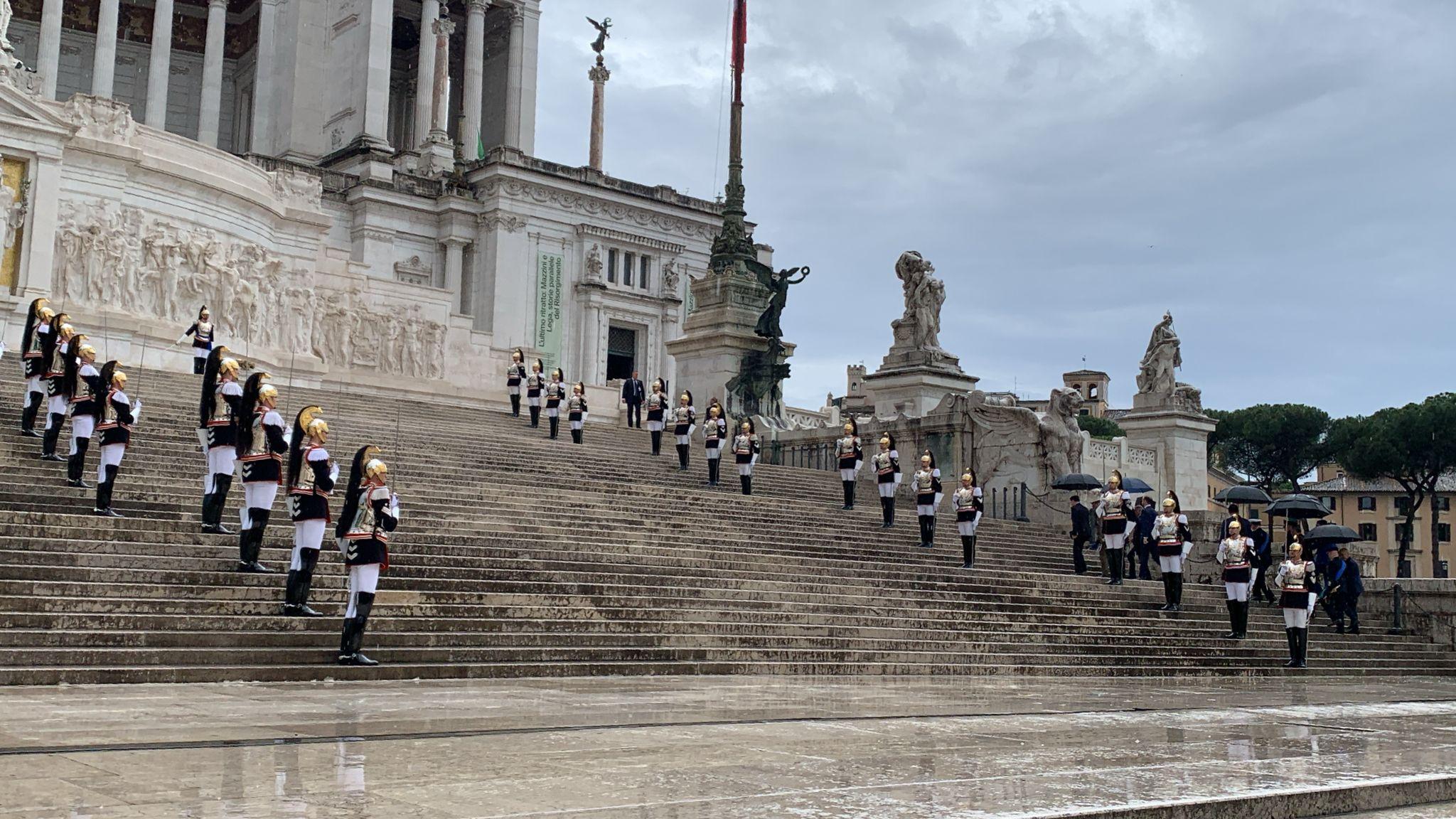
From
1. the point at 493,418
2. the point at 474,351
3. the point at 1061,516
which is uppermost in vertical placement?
the point at 474,351

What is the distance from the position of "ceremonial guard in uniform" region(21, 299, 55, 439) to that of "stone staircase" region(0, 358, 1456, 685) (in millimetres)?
428

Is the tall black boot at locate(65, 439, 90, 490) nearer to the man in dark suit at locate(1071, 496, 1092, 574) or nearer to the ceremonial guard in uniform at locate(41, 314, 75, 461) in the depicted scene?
the ceremonial guard in uniform at locate(41, 314, 75, 461)

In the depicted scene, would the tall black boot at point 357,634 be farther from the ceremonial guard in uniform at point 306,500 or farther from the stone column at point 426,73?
the stone column at point 426,73

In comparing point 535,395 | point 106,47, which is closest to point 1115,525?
point 535,395

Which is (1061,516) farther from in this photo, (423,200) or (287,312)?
(423,200)

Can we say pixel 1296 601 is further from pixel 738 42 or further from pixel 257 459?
pixel 738 42

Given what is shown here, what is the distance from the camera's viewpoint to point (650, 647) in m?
13.5

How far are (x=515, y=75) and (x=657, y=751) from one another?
58781 millimetres

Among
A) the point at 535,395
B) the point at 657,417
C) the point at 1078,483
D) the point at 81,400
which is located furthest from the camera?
the point at 535,395

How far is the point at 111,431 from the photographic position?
14.5 metres

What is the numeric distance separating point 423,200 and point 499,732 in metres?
44.8

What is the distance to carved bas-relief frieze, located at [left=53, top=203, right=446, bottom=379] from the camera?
29891 millimetres

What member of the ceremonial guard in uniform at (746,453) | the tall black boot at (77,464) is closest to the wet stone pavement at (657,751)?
the tall black boot at (77,464)

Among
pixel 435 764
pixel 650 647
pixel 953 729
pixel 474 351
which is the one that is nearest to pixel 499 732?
pixel 435 764
